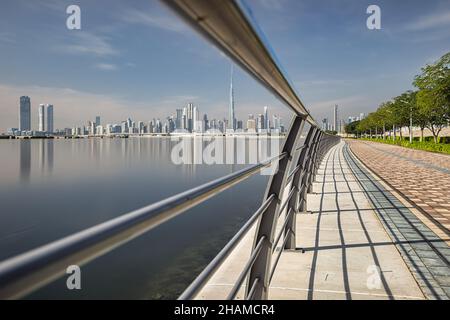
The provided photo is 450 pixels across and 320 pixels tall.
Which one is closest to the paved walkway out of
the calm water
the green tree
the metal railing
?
the metal railing

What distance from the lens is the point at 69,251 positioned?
0.44 metres

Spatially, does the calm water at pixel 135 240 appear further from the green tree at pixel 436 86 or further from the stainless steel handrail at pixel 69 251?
the green tree at pixel 436 86

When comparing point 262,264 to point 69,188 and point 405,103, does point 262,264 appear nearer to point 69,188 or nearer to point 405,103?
point 69,188

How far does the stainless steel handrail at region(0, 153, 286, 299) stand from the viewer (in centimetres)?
38

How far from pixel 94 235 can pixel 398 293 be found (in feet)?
8.27

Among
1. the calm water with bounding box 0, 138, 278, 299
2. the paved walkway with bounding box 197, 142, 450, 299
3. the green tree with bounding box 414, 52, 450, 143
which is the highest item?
the green tree with bounding box 414, 52, 450, 143

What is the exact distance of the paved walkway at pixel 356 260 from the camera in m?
2.46

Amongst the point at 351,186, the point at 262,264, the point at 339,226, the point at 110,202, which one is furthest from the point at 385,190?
the point at 110,202

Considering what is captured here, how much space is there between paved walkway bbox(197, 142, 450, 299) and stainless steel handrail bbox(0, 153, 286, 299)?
76.4 inches

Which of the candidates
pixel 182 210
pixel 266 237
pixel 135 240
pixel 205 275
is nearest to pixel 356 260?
pixel 266 237

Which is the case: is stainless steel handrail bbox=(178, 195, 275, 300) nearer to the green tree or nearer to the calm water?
the calm water

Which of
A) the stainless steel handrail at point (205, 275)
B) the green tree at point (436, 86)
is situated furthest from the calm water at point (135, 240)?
the green tree at point (436, 86)

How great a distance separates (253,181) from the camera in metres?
16.6

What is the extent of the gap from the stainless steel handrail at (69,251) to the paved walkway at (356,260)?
194 centimetres
